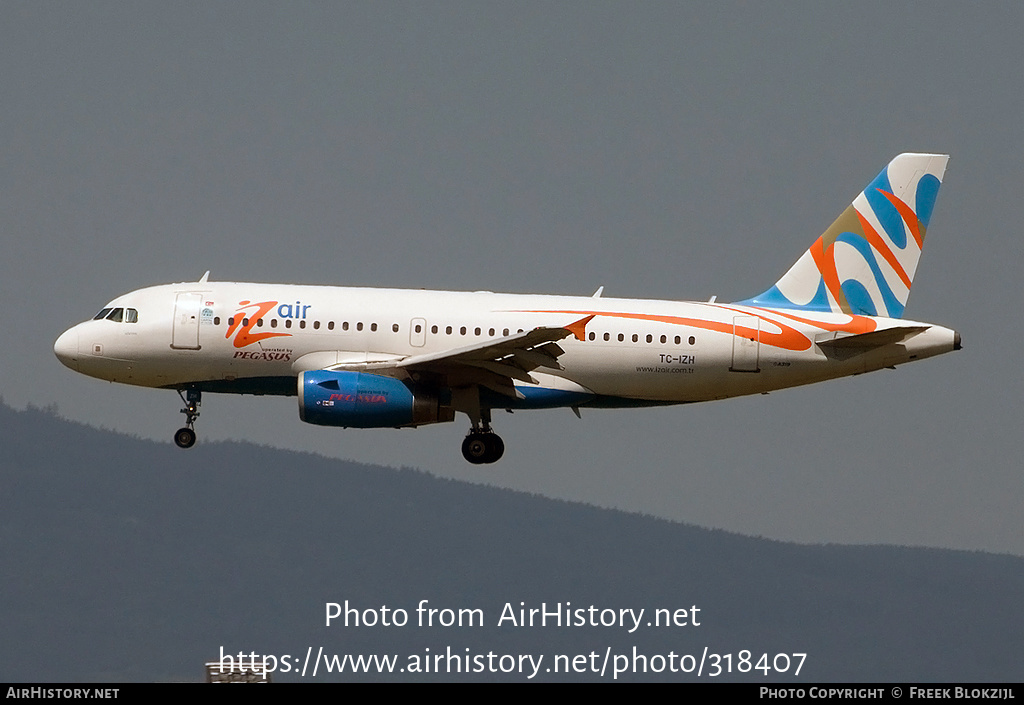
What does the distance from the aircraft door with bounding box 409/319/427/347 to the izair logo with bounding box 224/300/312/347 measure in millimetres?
2798

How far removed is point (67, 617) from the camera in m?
152

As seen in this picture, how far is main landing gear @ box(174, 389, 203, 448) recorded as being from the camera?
157ft

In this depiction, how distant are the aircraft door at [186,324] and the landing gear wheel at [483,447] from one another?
25.7ft

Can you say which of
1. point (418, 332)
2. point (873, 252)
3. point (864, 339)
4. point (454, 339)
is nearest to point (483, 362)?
point (454, 339)

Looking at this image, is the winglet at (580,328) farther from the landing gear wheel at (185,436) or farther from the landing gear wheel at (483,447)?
the landing gear wheel at (185,436)

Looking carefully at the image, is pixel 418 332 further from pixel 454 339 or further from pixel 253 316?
pixel 253 316

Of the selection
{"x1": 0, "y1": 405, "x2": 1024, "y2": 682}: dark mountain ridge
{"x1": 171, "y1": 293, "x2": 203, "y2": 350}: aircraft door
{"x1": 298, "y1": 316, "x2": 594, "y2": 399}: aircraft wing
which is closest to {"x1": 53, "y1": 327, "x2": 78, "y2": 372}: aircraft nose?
{"x1": 171, "y1": 293, "x2": 203, "y2": 350}: aircraft door

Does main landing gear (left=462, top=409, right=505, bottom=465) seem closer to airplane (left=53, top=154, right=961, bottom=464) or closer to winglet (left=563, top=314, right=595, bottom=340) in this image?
airplane (left=53, top=154, right=961, bottom=464)

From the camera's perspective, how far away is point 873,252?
50.7 m

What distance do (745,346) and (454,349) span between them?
26.9 ft

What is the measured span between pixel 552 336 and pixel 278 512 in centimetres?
14617

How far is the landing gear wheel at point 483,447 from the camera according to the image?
4769 centimetres

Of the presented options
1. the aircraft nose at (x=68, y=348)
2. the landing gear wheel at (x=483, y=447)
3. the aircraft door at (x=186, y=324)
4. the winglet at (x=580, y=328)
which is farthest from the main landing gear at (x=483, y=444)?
the aircraft nose at (x=68, y=348)
